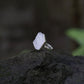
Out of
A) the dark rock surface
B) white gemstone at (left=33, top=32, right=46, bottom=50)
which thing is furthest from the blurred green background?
the dark rock surface

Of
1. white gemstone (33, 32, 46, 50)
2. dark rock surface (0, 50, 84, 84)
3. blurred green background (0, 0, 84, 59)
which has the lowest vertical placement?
blurred green background (0, 0, 84, 59)

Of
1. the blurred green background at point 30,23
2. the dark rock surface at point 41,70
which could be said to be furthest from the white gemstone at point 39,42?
the blurred green background at point 30,23

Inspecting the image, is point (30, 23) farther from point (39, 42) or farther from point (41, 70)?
point (41, 70)

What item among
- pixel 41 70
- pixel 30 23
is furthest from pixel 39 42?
pixel 30 23

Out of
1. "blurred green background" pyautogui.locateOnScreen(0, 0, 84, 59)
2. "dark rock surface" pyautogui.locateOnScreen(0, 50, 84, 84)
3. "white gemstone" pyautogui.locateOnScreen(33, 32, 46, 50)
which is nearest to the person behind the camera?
"dark rock surface" pyautogui.locateOnScreen(0, 50, 84, 84)

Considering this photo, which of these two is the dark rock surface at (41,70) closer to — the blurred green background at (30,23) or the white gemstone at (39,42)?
the white gemstone at (39,42)

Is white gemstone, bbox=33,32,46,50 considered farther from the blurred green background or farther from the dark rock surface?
the blurred green background
